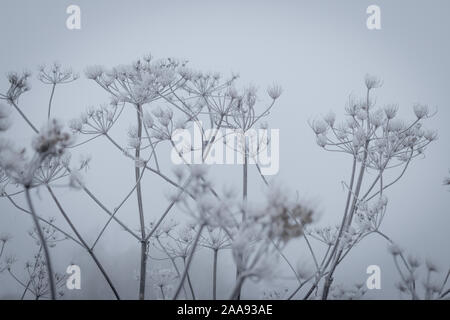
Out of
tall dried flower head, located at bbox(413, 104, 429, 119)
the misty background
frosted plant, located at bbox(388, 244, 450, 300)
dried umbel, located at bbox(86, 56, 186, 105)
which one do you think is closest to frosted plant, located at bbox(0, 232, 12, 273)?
the misty background

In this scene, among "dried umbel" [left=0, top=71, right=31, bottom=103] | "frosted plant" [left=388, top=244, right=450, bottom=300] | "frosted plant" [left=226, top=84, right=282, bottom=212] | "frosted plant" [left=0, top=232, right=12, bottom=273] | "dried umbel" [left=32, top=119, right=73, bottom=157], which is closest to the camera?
"dried umbel" [left=32, top=119, right=73, bottom=157]

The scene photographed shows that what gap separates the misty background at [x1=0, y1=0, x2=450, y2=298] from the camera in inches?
118

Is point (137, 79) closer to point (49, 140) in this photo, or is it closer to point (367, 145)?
point (49, 140)

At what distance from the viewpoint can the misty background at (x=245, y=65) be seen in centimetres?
300

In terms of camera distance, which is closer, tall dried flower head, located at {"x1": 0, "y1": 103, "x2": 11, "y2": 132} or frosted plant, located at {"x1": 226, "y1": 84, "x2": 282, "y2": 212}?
tall dried flower head, located at {"x1": 0, "y1": 103, "x2": 11, "y2": 132}

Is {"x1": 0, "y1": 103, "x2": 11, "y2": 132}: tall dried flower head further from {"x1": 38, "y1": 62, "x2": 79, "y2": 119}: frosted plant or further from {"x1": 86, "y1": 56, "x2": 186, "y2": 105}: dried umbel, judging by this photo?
{"x1": 38, "y1": 62, "x2": 79, "y2": 119}: frosted plant

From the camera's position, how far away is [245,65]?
3416mm

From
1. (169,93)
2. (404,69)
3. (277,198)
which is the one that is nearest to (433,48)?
(404,69)

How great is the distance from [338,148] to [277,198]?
4.48 feet

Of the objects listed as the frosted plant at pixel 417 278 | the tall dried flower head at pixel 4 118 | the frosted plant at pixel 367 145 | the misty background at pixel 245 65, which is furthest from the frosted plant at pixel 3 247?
the frosted plant at pixel 417 278

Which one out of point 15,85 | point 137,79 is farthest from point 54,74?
point 137,79

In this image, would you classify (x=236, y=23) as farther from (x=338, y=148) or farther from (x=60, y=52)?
(x=338, y=148)

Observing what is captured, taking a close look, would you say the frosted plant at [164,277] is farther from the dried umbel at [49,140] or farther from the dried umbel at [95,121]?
the dried umbel at [49,140]
